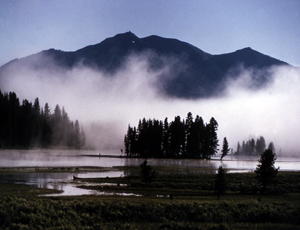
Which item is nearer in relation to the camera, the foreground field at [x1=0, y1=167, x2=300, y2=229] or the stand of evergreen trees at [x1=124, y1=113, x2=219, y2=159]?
the foreground field at [x1=0, y1=167, x2=300, y2=229]

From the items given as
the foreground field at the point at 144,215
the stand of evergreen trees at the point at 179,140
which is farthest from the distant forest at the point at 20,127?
the foreground field at the point at 144,215

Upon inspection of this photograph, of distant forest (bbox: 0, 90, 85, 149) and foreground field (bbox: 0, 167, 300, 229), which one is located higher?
distant forest (bbox: 0, 90, 85, 149)

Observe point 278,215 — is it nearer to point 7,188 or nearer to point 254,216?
point 254,216

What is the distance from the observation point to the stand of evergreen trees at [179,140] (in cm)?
14250

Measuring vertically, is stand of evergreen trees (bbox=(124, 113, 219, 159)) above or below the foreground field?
above

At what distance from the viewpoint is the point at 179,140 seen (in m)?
144

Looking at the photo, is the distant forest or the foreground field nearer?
the foreground field

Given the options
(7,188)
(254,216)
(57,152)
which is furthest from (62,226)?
(57,152)

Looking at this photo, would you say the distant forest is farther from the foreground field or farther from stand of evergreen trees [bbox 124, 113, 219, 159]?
the foreground field

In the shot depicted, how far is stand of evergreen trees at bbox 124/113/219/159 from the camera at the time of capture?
142500 mm

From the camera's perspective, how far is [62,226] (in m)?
25.9

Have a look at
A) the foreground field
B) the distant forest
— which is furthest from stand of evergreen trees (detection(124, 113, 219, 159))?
the foreground field

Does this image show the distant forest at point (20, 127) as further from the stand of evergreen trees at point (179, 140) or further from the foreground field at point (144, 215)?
the foreground field at point (144, 215)

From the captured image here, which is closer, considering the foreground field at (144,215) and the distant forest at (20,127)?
the foreground field at (144,215)
